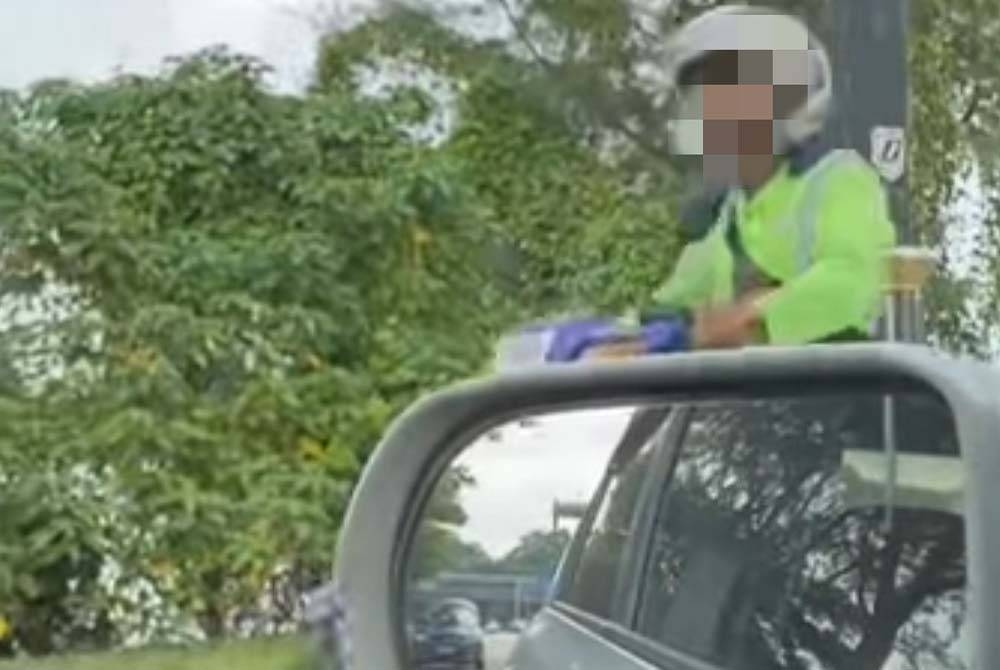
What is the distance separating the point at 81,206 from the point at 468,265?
1535 millimetres

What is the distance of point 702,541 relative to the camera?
2648 mm

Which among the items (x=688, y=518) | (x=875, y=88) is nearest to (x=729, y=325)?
(x=688, y=518)

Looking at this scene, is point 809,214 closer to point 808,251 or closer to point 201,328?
point 808,251

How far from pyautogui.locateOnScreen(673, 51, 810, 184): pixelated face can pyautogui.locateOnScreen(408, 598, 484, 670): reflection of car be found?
95cm

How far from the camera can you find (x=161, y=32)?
9.88 m

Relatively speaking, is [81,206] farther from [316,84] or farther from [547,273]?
[547,273]

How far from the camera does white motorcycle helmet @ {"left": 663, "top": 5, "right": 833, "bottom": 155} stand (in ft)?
11.9

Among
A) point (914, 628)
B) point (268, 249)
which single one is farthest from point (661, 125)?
point (914, 628)

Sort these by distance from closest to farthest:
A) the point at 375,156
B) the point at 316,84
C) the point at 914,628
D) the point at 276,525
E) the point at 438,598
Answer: the point at 914,628
the point at 438,598
the point at 276,525
the point at 375,156
the point at 316,84

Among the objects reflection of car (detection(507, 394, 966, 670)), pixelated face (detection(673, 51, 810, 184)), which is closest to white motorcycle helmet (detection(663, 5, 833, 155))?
pixelated face (detection(673, 51, 810, 184))

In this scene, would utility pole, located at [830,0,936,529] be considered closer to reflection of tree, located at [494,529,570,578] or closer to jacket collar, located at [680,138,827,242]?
jacket collar, located at [680,138,827,242]

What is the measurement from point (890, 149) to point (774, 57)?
2.33 meters

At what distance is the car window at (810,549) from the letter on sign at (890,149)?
3201 millimetres

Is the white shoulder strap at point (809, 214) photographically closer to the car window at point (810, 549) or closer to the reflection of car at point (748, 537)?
the reflection of car at point (748, 537)
